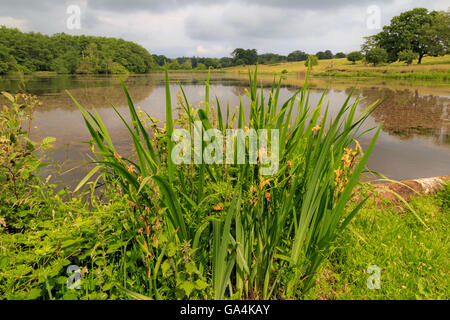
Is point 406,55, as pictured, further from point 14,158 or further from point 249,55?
point 14,158

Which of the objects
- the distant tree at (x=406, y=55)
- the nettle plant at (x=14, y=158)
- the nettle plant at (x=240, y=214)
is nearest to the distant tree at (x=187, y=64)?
the distant tree at (x=406, y=55)

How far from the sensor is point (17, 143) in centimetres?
179

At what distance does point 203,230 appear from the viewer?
1493mm

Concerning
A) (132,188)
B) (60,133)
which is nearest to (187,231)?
(132,188)

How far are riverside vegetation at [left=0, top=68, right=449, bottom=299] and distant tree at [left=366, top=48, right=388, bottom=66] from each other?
44592mm

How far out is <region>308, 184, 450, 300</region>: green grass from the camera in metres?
1.61

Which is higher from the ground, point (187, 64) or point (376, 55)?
point (187, 64)

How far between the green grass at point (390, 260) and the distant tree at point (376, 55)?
1714 inches

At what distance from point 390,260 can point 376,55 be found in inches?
1767

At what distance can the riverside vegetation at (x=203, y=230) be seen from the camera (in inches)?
47.6

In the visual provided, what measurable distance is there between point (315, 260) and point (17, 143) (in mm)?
2297

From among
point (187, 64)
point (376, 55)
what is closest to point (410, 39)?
point (376, 55)

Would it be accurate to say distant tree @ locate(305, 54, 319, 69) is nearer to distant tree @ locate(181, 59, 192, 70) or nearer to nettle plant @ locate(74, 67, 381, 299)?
nettle plant @ locate(74, 67, 381, 299)

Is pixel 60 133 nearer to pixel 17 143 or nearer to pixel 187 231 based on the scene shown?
pixel 17 143
